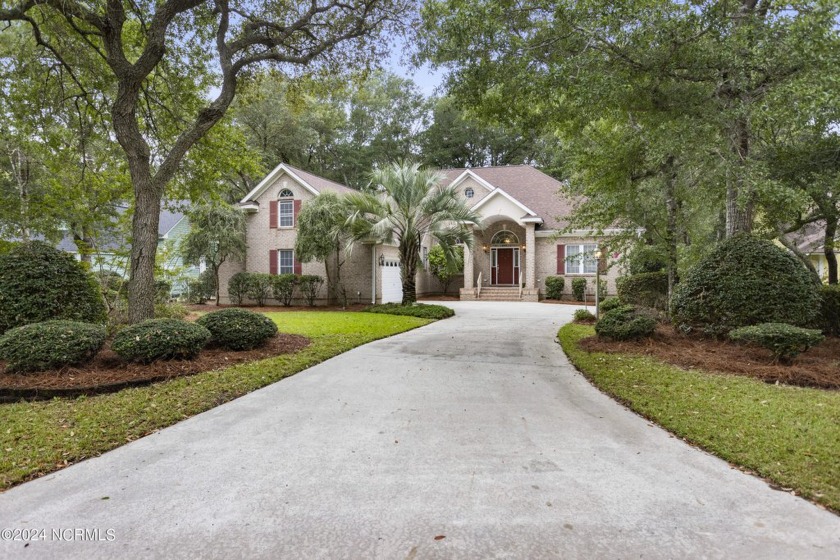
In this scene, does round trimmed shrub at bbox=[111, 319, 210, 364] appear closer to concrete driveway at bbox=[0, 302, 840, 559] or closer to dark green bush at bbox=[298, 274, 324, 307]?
concrete driveway at bbox=[0, 302, 840, 559]

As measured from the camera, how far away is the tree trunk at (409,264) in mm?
15789

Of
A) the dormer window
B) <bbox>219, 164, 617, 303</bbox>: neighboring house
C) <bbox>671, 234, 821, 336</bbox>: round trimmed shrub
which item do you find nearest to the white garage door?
<bbox>219, 164, 617, 303</bbox>: neighboring house

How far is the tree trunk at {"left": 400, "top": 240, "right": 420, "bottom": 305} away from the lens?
15789mm

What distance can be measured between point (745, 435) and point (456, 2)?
6.48 meters

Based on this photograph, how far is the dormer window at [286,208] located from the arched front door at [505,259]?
9.81 m

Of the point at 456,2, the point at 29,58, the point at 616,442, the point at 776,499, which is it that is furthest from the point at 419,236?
the point at 776,499

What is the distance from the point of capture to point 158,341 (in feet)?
20.8

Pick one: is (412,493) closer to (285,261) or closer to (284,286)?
(284,286)

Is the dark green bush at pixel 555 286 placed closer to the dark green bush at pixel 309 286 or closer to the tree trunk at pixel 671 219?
the tree trunk at pixel 671 219

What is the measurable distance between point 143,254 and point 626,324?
8.54 m

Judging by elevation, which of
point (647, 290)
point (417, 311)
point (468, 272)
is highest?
point (468, 272)

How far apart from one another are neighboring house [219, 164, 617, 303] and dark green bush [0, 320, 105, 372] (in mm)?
12863

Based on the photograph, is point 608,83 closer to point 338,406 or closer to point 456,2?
point 456,2

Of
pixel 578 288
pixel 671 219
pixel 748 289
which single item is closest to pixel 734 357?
pixel 748 289
